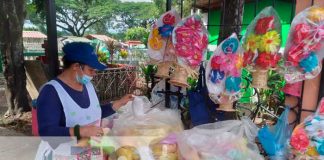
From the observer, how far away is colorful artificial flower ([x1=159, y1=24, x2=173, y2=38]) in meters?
1.63

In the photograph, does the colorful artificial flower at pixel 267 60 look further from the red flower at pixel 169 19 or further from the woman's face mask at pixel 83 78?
the woman's face mask at pixel 83 78

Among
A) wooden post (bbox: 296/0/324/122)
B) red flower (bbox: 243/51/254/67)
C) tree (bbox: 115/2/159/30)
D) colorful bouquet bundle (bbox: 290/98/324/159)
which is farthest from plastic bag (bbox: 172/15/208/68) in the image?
tree (bbox: 115/2/159/30)

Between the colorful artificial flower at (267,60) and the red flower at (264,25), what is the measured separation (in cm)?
11

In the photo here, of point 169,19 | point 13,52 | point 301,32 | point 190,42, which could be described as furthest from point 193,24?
point 13,52

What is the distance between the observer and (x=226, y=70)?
1.29 meters

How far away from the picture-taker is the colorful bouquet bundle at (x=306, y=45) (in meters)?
1.18

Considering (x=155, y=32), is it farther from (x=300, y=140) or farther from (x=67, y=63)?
(x=300, y=140)

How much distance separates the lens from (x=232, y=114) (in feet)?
5.13

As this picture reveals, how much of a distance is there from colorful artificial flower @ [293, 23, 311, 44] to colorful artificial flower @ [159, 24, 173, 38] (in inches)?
26.4

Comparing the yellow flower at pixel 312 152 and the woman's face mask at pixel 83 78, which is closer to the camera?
the yellow flower at pixel 312 152

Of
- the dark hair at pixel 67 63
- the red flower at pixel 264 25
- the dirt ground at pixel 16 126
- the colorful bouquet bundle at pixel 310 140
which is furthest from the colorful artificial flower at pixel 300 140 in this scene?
the dirt ground at pixel 16 126

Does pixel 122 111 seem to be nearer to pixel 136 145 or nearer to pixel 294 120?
pixel 136 145

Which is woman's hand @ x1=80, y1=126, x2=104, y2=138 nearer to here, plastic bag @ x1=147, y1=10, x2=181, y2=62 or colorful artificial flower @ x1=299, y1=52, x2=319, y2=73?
plastic bag @ x1=147, y1=10, x2=181, y2=62

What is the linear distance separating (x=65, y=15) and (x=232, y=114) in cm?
1926
